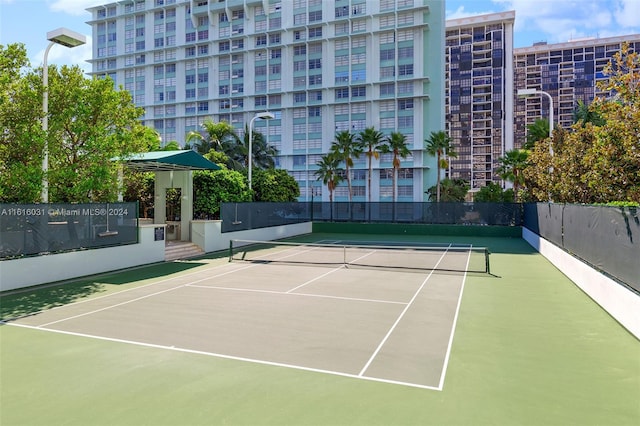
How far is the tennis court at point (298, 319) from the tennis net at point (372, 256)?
5.86 ft

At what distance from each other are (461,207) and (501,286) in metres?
22.4

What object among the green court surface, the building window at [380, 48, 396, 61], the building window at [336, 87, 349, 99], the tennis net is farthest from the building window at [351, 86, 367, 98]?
the green court surface

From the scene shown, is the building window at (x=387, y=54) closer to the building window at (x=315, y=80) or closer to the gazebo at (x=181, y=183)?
the building window at (x=315, y=80)

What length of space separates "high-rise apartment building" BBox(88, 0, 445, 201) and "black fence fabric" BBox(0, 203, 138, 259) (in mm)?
59083

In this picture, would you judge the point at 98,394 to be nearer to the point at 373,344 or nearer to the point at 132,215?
the point at 373,344

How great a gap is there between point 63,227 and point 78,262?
1.35 meters

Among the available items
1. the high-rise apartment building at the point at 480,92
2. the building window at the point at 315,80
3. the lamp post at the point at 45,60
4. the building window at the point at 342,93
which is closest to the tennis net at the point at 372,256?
the lamp post at the point at 45,60

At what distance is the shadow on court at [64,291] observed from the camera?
10984 millimetres

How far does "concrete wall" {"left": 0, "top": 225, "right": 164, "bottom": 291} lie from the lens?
13.1 metres

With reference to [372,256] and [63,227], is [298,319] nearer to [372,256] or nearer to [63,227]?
[63,227]

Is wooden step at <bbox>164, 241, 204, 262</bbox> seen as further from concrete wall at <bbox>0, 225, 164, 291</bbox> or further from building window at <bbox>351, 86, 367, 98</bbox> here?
building window at <bbox>351, 86, 367, 98</bbox>

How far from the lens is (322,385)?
625 centimetres

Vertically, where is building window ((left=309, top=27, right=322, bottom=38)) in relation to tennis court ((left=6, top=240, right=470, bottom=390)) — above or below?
above

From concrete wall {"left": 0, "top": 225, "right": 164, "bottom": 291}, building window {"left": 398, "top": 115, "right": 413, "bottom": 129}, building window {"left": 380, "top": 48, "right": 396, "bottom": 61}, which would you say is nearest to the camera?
concrete wall {"left": 0, "top": 225, "right": 164, "bottom": 291}
